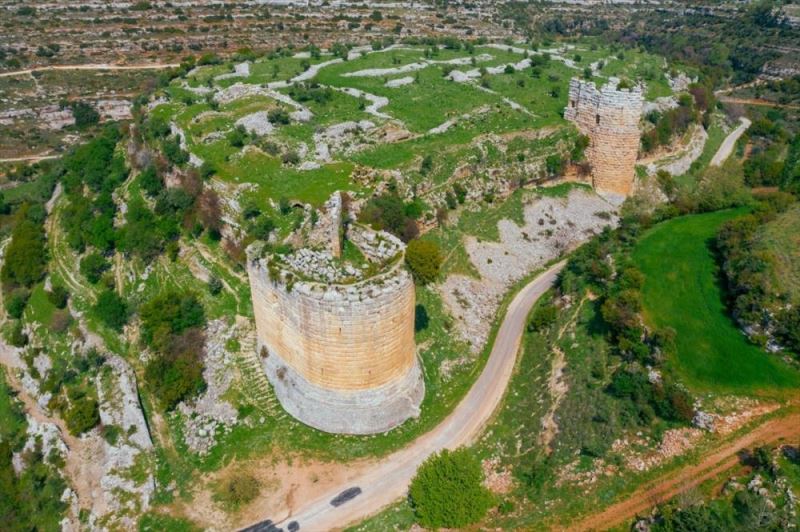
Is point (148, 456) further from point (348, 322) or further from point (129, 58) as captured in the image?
point (129, 58)

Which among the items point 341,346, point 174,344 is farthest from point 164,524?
point 341,346

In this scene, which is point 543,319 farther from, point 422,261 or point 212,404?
point 212,404

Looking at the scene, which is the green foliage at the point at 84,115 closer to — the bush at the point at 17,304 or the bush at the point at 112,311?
the bush at the point at 17,304

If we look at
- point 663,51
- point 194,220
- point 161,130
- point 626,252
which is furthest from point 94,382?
point 663,51

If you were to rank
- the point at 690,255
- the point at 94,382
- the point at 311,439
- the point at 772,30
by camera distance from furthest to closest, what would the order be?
the point at 772,30 → the point at 690,255 → the point at 94,382 → the point at 311,439

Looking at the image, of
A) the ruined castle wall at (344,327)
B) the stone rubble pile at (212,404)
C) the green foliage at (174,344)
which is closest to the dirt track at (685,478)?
the ruined castle wall at (344,327)

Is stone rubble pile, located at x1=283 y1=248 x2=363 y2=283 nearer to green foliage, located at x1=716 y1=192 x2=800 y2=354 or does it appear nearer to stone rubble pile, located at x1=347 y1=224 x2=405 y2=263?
stone rubble pile, located at x1=347 y1=224 x2=405 y2=263
